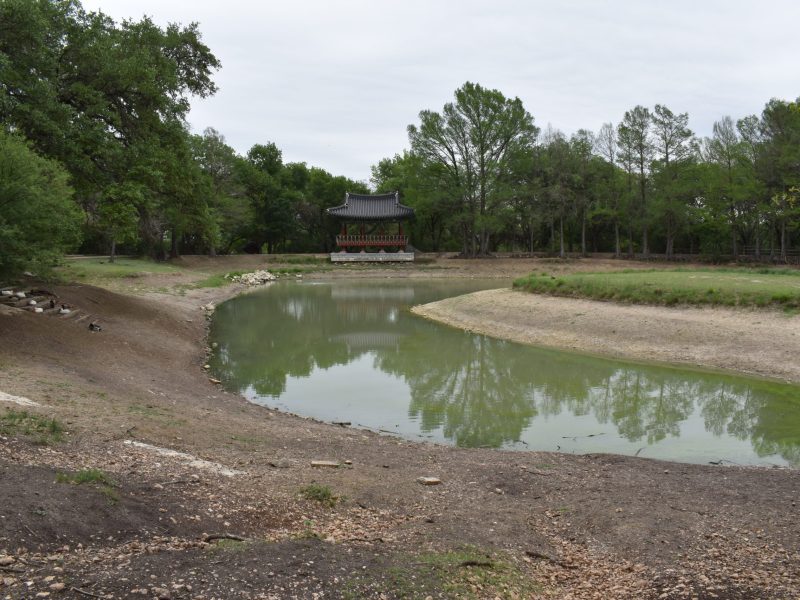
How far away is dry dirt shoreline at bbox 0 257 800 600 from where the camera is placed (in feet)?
14.7

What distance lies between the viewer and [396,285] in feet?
156

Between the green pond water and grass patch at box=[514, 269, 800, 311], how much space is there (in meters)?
4.83

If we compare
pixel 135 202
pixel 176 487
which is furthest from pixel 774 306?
pixel 135 202

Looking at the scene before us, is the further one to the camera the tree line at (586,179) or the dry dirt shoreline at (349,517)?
the tree line at (586,179)

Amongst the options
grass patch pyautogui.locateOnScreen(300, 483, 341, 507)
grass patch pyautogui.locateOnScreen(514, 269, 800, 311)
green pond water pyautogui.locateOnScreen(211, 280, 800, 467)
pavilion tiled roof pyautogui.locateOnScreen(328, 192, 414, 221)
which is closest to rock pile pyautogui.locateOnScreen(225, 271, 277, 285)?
pavilion tiled roof pyautogui.locateOnScreen(328, 192, 414, 221)

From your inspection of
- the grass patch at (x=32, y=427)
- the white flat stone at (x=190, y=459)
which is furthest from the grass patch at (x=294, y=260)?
the white flat stone at (x=190, y=459)

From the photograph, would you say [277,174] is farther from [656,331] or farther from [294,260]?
[656,331]

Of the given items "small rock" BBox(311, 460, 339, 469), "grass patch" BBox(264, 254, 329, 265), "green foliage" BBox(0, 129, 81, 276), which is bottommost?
"small rock" BBox(311, 460, 339, 469)

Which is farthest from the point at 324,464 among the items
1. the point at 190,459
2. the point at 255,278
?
the point at 255,278

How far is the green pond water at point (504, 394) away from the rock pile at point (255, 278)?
21.2m

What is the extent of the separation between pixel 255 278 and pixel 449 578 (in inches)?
1754

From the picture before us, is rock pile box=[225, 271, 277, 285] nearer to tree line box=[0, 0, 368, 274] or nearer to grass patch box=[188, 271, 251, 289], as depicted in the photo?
grass patch box=[188, 271, 251, 289]

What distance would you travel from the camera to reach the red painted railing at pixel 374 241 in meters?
63.5

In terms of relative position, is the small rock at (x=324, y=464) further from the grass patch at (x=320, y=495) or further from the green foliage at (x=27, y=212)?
the green foliage at (x=27, y=212)
